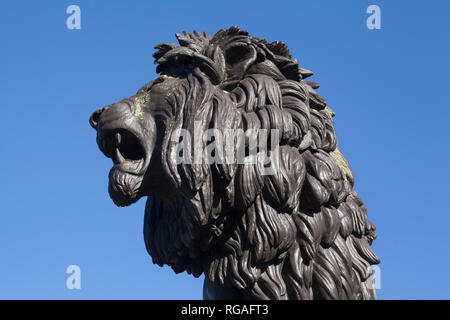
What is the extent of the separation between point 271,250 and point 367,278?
2.45ft

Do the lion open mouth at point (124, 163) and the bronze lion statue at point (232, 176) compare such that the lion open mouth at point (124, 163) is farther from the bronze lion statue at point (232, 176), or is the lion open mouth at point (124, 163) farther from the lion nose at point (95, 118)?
the lion nose at point (95, 118)

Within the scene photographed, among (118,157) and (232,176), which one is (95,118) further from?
(232,176)

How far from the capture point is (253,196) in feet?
11.4

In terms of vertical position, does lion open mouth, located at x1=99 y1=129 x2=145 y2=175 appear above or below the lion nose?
below

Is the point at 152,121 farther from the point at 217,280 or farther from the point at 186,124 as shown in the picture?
the point at 217,280

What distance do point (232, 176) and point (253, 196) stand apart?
0.17m

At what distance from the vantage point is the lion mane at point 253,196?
346 centimetres

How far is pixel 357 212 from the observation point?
3.99 m

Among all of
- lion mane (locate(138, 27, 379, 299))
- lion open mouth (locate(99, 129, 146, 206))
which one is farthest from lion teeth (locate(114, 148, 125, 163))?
lion mane (locate(138, 27, 379, 299))

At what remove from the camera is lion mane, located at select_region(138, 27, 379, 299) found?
3.46 m

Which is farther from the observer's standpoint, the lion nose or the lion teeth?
the lion nose

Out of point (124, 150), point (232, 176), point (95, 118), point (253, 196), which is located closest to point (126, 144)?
point (124, 150)

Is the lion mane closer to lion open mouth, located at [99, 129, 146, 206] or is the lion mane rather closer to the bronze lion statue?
the bronze lion statue
